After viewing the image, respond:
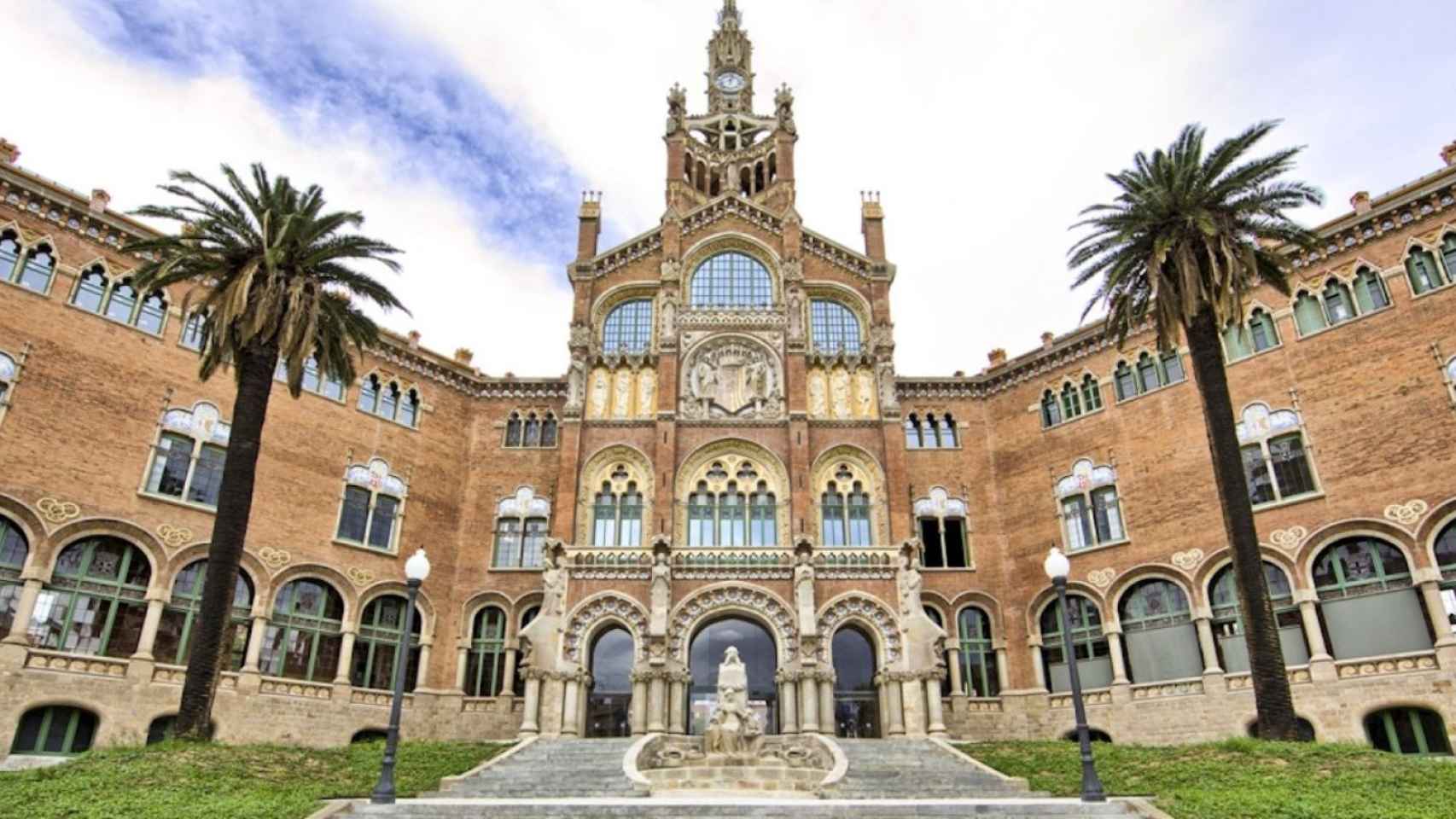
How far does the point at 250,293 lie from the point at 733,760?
16774mm

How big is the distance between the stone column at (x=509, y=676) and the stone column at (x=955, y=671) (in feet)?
51.5

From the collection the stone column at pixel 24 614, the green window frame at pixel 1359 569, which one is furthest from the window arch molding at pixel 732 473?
the stone column at pixel 24 614

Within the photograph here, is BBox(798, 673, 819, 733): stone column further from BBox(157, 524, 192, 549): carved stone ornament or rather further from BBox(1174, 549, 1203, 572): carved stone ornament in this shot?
BBox(157, 524, 192, 549): carved stone ornament

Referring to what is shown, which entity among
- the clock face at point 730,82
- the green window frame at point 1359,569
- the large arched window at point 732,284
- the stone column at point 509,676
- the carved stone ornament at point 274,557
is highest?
the clock face at point 730,82

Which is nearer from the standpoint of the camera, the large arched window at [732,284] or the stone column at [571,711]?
the stone column at [571,711]

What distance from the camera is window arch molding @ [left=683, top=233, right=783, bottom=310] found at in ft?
125

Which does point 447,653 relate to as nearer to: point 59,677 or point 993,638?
point 59,677

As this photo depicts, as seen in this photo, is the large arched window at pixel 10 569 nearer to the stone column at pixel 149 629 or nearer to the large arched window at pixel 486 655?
the stone column at pixel 149 629

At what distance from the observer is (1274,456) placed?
94.7ft

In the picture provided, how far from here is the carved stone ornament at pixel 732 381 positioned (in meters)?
35.2

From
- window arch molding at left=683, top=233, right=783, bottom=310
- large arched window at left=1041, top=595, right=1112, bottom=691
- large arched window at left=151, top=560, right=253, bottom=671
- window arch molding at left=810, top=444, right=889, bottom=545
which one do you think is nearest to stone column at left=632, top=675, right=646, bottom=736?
window arch molding at left=810, top=444, right=889, bottom=545

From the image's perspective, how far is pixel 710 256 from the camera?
3903 centimetres

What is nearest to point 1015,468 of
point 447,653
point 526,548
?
point 526,548

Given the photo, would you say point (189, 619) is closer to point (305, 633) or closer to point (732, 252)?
point (305, 633)
